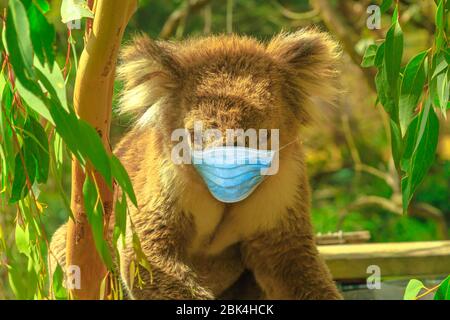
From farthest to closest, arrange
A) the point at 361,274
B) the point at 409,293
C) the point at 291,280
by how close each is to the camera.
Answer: the point at 361,274 → the point at 291,280 → the point at 409,293

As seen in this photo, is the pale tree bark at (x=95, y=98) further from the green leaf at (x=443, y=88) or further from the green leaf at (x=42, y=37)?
the green leaf at (x=443, y=88)

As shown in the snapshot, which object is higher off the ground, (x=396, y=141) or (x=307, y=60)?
(x=307, y=60)

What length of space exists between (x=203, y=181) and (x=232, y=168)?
1.42ft

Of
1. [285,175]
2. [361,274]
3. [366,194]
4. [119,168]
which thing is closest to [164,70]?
[285,175]

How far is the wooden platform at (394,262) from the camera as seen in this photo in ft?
12.7

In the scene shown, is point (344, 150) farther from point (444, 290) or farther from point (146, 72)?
point (444, 290)

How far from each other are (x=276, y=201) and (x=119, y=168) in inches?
53.7

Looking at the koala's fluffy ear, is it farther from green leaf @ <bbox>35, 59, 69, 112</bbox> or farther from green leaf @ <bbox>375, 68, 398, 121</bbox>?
green leaf @ <bbox>35, 59, 69, 112</bbox>

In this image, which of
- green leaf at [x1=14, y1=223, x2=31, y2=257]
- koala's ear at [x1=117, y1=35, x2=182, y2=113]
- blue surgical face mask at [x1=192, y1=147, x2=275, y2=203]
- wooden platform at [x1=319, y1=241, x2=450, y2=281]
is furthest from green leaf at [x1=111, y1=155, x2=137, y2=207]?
wooden platform at [x1=319, y1=241, x2=450, y2=281]

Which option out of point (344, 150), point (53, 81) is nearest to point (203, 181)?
point (53, 81)

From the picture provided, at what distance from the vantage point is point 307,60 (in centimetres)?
309

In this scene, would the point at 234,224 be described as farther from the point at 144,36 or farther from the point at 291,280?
the point at 144,36

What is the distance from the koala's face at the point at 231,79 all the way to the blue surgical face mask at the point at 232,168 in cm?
14

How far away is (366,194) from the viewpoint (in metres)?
7.59
